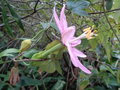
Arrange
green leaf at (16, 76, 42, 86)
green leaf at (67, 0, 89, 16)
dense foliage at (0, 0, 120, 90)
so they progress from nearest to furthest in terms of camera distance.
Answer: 1. green leaf at (67, 0, 89, 16)
2. dense foliage at (0, 0, 120, 90)
3. green leaf at (16, 76, 42, 86)

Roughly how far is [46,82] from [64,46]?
24.2 inches

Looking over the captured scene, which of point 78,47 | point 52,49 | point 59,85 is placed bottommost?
point 59,85

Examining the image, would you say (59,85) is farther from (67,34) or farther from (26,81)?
(67,34)

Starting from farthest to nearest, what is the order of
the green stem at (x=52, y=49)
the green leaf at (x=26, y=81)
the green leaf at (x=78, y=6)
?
1. the green leaf at (x=26, y=81)
2. the green leaf at (x=78, y=6)
3. the green stem at (x=52, y=49)

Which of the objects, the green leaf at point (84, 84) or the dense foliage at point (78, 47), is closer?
the dense foliage at point (78, 47)

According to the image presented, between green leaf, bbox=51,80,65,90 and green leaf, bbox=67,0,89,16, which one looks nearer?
green leaf, bbox=67,0,89,16

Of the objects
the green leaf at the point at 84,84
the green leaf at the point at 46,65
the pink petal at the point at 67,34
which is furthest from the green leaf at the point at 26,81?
the pink petal at the point at 67,34

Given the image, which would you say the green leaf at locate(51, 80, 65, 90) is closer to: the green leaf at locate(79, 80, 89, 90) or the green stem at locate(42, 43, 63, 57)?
the green leaf at locate(79, 80, 89, 90)

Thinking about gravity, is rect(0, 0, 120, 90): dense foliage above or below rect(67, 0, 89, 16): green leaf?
below

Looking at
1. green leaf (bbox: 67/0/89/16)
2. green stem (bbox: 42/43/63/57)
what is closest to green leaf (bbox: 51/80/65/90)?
green leaf (bbox: 67/0/89/16)

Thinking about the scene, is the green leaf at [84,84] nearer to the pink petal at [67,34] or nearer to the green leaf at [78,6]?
the green leaf at [78,6]

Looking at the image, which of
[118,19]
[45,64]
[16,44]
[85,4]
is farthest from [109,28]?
[16,44]

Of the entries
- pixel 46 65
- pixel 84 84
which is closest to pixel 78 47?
pixel 84 84

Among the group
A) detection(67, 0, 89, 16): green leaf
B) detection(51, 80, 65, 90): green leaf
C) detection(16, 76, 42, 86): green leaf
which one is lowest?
detection(51, 80, 65, 90): green leaf
